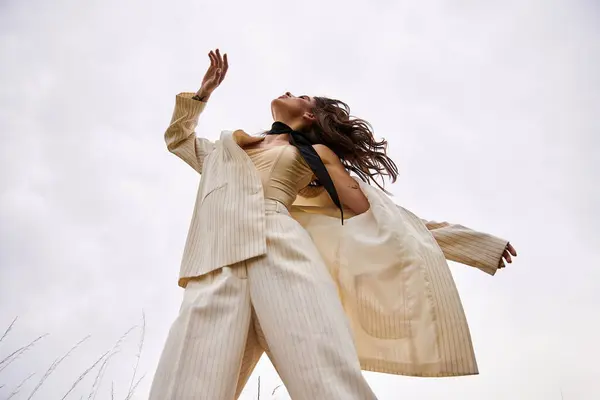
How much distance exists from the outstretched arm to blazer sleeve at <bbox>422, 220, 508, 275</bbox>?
3.96ft

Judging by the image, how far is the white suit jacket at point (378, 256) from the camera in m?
2.08

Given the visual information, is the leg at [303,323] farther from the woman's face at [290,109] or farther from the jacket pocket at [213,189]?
the woman's face at [290,109]

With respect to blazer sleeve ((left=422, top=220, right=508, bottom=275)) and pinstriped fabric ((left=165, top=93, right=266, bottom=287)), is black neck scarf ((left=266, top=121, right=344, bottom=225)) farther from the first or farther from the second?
blazer sleeve ((left=422, top=220, right=508, bottom=275))

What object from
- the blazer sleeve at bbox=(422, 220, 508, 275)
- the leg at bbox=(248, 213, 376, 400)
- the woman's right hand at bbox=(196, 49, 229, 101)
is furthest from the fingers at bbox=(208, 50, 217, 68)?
the blazer sleeve at bbox=(422, 220, 508, 275)

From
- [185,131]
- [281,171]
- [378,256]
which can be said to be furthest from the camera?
[185,131]

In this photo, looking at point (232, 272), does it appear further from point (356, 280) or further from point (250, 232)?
point (356, 280)

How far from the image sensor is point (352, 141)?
9.61 feet

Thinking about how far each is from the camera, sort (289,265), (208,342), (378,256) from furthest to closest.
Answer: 1. (378,256)
2. (289,265)
3. (208,342)

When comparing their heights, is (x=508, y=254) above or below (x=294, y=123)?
below

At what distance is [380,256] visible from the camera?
2.30 metres

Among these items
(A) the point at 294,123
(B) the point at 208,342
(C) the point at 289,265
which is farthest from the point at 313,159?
(B) the point at 208,342

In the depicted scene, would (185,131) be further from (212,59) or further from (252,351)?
(252,351)

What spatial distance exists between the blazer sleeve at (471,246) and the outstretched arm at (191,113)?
47.5 inches

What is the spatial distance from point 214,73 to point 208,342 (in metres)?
1.45
